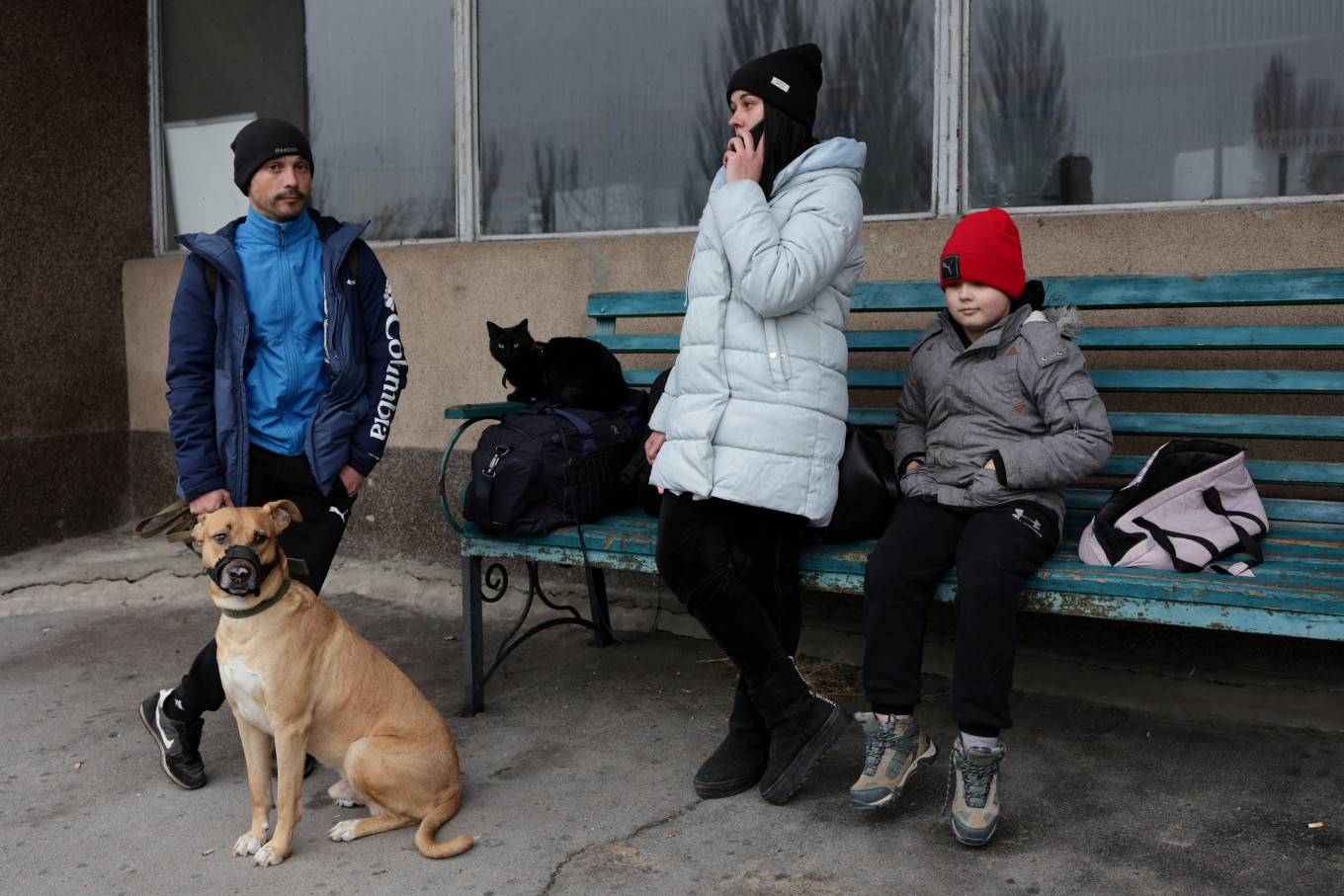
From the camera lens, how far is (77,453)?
19.4ft

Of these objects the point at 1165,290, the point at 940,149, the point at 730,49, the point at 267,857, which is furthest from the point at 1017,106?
the point at 267,857

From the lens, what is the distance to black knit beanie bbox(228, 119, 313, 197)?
3.06 m

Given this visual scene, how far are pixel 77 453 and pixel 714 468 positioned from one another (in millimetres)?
4651

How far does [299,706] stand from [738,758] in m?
1.17

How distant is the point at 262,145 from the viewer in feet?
10.0

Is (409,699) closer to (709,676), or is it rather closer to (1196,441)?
(709,676)

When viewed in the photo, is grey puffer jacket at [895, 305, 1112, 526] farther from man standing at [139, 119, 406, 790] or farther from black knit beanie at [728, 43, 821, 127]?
man standing at [139, 119, 406, 790]

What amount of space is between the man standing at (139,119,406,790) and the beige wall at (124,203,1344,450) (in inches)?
67.5

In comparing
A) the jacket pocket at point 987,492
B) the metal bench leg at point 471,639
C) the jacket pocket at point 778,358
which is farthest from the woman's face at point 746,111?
the metal bench leg at point 471,639

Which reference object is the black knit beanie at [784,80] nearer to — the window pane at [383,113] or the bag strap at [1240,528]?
the bag strap at [1240,528]

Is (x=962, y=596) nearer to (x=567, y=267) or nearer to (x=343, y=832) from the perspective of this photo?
(x=343, y=832)

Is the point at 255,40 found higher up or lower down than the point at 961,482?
higher up

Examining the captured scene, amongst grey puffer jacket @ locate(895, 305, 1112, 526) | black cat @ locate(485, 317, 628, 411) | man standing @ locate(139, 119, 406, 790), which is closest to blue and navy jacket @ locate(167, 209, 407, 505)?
man standing @ locate(139, 119, 406, 790)

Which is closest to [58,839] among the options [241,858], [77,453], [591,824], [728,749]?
[241,858]
